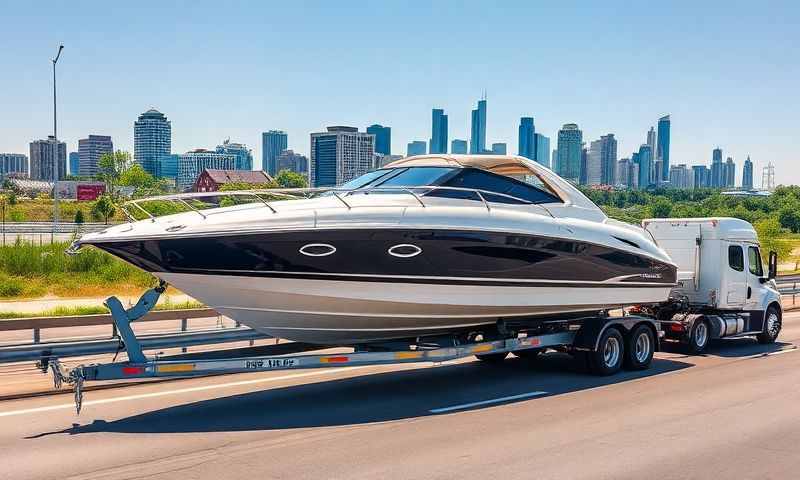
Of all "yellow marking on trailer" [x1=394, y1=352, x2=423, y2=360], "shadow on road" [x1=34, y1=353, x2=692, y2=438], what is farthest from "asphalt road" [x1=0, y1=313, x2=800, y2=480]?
"yellow marking on trailer" [x1=394, y1=352, x2=423, y2=360]

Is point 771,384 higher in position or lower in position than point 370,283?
lower

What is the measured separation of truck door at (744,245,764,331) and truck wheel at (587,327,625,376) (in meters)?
4.89

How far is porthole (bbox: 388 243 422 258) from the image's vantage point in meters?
9.76

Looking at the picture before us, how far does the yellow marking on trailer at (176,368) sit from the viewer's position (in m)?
8.60

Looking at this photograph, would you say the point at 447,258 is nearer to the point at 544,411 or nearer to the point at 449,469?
the point at 544,411

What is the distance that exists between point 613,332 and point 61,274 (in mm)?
20976

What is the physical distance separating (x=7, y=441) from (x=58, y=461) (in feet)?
3.49

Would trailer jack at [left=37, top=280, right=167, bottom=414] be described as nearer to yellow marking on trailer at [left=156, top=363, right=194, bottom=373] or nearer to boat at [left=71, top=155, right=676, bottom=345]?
yellow marking on trailer at [left=156, top=363, right=194, bottom=373]

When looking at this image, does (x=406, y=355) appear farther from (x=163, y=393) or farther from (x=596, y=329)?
(x=596, y=329)

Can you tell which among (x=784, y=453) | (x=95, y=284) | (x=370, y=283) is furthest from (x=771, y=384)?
(x=95, y=284)

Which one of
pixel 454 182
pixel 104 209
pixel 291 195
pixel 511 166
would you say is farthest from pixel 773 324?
pixel 104 209

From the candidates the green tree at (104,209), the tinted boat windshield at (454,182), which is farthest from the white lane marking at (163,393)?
the green tree at (104,209)

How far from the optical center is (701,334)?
14.7 metres

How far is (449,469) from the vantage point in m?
7.15
